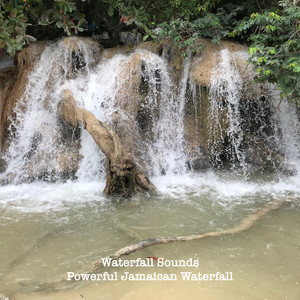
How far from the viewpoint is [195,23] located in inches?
251

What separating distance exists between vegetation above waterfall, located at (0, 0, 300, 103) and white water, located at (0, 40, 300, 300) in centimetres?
66

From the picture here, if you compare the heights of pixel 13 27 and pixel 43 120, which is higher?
pixel 13 27

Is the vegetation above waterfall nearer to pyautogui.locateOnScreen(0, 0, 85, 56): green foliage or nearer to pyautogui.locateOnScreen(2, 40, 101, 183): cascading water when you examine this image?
pyautogui.locateOnScreen(0, 0, 85, 56): green foliage

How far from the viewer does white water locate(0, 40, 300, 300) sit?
3.31m

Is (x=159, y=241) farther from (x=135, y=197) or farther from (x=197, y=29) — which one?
(x=197, y=29)

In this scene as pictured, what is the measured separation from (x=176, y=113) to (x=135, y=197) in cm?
233

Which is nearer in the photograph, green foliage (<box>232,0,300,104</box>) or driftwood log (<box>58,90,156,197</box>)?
green foliage (<box>232,0,300,104</box>)

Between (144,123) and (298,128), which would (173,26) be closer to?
(144,123)

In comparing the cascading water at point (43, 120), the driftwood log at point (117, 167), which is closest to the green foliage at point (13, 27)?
the cascading water at point (43, 120)

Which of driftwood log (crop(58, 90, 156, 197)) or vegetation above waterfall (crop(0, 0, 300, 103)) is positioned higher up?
vegetation above waterfall (crop(0, 0, 300, 103))

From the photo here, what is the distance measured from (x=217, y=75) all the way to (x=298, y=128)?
2185 millimetres

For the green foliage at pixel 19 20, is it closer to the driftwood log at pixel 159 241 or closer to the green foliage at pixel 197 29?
the green foliage at pixel 197 29

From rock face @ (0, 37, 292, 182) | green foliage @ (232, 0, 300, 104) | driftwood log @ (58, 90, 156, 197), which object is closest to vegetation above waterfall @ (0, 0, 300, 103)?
green foliage @ (232, 0, 300, 104)

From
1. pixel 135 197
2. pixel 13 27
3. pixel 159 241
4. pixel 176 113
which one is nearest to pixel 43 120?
pixel 13 27
